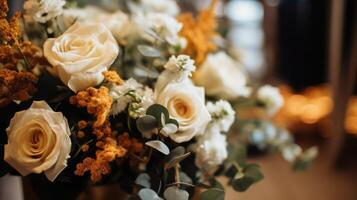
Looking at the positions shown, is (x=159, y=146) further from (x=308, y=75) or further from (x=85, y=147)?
(x=308, y=75)

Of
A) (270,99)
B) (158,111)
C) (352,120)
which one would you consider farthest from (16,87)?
(352,120)

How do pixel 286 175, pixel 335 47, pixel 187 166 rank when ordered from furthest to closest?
1. pixel 335 47
2. pixel 286 175
3. pixel 187 166

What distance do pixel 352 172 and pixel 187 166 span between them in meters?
0.70

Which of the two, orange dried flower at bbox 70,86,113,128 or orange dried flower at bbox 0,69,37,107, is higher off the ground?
orange dried flower at bbox 70,86,113,128

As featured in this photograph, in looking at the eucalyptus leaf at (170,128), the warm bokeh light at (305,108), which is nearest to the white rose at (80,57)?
the eucalyptus leaf at (170,128)

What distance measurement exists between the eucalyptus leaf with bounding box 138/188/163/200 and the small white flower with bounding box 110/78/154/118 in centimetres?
10

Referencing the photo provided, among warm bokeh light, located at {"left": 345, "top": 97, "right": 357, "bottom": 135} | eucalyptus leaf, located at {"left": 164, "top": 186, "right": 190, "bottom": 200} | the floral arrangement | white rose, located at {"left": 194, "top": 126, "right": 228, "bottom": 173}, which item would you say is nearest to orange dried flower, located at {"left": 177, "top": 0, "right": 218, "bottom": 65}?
the floral arrangement

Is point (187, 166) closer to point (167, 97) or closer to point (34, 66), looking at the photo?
point (167, 97)

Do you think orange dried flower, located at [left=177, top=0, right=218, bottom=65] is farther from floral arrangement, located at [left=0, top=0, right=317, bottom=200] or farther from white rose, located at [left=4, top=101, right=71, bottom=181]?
white rose, located at [left=4, top=101, right=71, bottom=181]

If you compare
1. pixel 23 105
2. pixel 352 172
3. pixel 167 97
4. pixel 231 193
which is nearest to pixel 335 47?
pixel 352 172

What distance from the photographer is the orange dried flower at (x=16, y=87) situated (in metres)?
0.57

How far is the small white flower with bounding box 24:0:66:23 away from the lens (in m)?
0.61

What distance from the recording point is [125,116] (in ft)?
2.02

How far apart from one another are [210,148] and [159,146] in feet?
0.38
